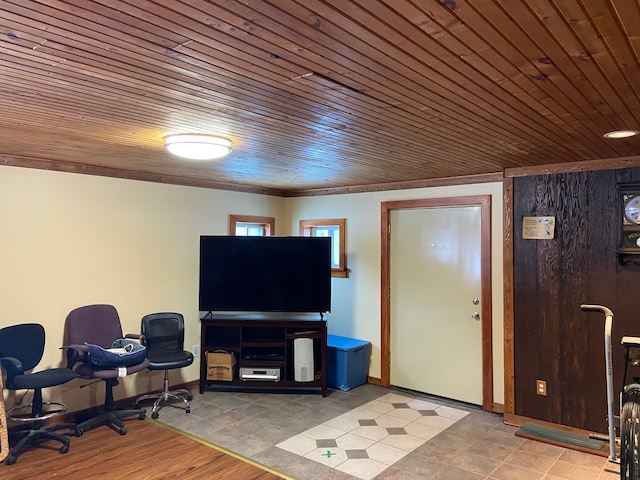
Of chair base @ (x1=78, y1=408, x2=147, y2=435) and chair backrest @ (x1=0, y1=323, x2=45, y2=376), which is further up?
chair backrest @ (x1=0, y1=323, x2=45, y2=376)

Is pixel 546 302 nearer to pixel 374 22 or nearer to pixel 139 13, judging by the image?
pixel 374 22

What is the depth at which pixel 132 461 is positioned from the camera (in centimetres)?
339

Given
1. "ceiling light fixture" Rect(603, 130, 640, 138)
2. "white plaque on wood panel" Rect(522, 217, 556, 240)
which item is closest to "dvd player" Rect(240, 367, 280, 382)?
"white plaque on wood panel" Rect(522, 217, 556, 240)

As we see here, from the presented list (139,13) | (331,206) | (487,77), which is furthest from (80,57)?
(331,206)

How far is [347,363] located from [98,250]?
104 inches

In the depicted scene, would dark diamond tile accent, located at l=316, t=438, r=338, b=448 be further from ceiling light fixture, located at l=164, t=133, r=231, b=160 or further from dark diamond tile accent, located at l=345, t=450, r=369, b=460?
ceiling light fixture, located at l=164, t=133, r=231, b=160

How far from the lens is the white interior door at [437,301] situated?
458 cm

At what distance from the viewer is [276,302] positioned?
5.03 m

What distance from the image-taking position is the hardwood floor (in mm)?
3186

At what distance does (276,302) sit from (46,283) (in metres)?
2.09

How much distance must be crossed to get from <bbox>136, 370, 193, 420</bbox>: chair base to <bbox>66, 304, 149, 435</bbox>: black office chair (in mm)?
138

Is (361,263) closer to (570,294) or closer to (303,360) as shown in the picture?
(303,360)

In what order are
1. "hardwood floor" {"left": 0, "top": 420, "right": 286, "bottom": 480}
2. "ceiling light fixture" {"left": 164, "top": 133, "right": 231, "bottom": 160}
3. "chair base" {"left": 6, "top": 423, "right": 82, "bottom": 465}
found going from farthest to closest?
"chair base" {"left": 6, "top": 423, "right": 82, "bottom": 465} < "hardwood floor" {"left": 0, "top": 420, "right": 286, "bottom": 480} < "ceiling light fixture" {"left": 164, "top": 133, "right": 231, "bottom": 160}

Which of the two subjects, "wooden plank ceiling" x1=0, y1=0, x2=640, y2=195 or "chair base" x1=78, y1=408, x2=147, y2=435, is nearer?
"wooden plank ceiling" x1=0, y1=0, x2=640, y2=195
